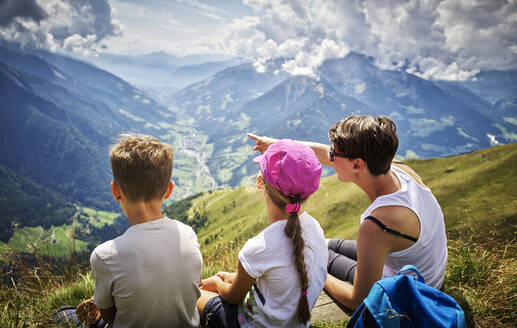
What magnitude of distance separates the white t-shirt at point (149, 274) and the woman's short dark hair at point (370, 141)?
8.38ft

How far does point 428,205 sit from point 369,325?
6.50 ft

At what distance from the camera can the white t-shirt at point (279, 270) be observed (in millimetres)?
3199

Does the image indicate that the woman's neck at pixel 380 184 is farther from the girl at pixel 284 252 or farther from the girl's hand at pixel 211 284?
the girl's hand at pixel 211 284

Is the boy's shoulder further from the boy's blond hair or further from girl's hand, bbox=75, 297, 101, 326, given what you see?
girl's hand, bbox=75, 297, 101, 326

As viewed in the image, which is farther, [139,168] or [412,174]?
[412,174]

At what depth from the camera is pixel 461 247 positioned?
247 inches

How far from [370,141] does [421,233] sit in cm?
140

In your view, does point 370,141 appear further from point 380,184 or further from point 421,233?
point 421,233

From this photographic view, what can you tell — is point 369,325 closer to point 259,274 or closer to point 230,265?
point 259,274

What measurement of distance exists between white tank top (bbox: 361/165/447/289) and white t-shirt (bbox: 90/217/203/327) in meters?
2.51

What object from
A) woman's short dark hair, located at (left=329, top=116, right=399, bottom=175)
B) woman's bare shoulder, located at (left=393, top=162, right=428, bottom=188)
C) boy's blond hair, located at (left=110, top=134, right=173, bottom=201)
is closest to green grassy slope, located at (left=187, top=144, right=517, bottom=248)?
woman's bare shoulder, located at (left=393, top=162, right=428, bottom=188)

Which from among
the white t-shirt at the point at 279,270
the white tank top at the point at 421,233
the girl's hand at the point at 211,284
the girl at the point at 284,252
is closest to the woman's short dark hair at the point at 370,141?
the white tank top at the point at 421,233

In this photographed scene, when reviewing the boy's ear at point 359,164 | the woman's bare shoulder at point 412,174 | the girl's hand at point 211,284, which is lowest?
the girl's hand at point 211,284

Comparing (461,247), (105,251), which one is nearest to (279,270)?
(105,251)
